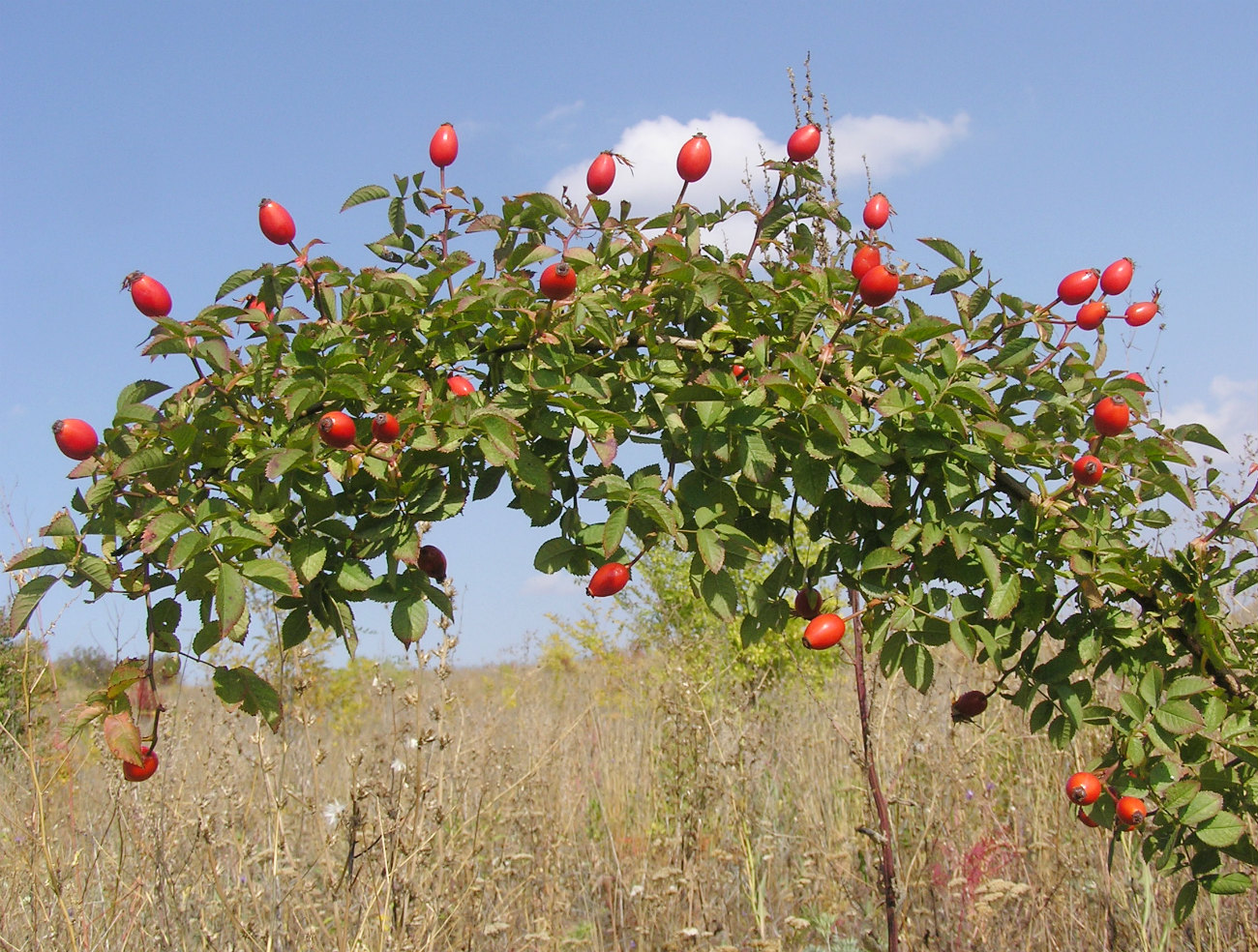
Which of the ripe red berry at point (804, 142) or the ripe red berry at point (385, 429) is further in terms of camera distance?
the ripe red berry at point (804, 142)

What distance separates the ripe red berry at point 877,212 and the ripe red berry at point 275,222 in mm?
922

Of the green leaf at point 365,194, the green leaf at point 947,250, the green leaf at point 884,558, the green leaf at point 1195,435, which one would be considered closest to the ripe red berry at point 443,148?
the green leaf at point 365,194

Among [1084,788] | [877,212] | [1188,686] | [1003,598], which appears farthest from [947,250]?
[1084,788]

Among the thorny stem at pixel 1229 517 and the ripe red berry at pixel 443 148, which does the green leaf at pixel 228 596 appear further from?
the thorny stem at pixel 1229 517

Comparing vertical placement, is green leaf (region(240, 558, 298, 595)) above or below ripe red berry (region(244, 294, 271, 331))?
below

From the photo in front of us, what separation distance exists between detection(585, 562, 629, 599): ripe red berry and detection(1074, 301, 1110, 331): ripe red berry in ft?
2.78

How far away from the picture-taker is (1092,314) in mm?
1451

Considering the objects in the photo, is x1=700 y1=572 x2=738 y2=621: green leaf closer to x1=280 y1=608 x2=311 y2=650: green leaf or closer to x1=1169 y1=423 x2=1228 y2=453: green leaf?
x1=280 y1=608 x2=311 y2=650: green leaf

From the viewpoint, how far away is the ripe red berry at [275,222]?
1.30m

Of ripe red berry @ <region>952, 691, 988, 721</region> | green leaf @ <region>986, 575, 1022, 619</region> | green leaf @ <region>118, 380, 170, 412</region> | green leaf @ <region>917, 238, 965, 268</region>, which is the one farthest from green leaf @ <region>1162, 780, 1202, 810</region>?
green leaf @ <region>118, 380, 170, 412</region>

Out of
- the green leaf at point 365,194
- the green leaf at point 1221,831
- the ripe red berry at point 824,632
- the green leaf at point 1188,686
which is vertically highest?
the green leaf at point 365,194

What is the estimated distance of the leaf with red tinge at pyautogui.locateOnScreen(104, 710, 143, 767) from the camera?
1.17 meters

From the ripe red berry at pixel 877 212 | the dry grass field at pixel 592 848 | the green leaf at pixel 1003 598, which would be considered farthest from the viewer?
the dry grass field at pixel 592 848

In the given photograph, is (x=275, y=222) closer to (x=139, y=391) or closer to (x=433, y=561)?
(x=139, y=391)
